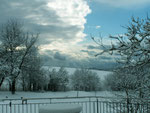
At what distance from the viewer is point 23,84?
3881 centimetres

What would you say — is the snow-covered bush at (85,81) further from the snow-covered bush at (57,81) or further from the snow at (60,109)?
the snow at (60,109)

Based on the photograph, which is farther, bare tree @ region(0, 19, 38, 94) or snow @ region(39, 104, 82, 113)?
bare tree @ region(0, 19, 38, 94)

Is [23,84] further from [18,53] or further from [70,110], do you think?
[70,110]

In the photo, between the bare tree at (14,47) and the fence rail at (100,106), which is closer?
the fence rail at (100,106)

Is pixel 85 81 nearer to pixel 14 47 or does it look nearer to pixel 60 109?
pixel 14 47

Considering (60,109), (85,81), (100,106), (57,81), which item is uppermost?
(60,109)

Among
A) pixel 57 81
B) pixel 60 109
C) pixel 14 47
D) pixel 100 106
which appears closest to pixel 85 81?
pixel 57 81

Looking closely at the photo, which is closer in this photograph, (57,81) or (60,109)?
(60,109)

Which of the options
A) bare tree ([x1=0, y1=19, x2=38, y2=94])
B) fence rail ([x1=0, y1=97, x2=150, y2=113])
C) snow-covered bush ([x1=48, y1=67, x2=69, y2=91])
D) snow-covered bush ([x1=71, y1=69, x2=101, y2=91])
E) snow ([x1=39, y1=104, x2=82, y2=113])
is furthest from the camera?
snow-covered bush ([x1=71, y1=69, x2=101, y2=91])

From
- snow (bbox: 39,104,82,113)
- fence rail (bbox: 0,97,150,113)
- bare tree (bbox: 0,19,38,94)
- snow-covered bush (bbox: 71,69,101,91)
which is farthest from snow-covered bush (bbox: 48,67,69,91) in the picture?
snow (bbox: 39,104,82,113)

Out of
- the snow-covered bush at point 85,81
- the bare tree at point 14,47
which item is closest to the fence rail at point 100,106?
the bare tree at point 14,47

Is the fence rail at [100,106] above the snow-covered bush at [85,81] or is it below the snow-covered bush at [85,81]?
above

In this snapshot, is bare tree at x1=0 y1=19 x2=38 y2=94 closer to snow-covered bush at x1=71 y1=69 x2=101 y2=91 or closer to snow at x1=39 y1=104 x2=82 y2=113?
snow at x1=39 y1=104 x2=82 y2=113

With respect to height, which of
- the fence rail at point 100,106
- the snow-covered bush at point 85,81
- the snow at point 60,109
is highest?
the snow at point 60,109
